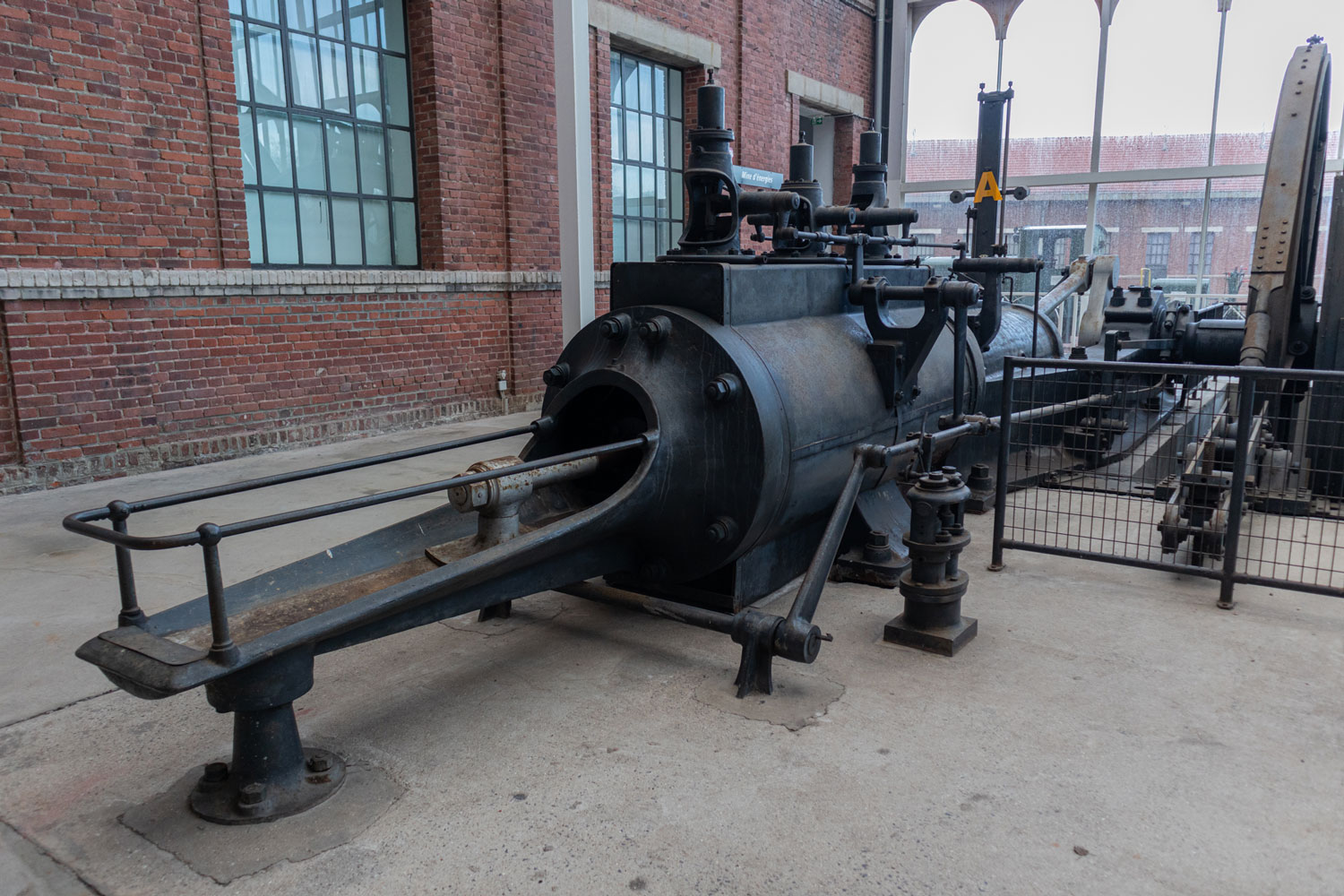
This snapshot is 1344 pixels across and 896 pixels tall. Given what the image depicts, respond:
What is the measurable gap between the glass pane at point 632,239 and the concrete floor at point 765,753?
23.9 feet

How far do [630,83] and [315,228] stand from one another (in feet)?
15.0

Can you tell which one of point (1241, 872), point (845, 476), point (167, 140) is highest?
point (167, 140)

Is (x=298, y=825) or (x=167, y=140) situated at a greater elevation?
(x=167, y=140)

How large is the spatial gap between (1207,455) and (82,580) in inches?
203

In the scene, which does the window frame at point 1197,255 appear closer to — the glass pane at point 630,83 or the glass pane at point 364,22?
the glass pane at point 630,83

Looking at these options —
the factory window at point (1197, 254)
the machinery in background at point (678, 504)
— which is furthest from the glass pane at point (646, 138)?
the factory window at point (1197, 254)

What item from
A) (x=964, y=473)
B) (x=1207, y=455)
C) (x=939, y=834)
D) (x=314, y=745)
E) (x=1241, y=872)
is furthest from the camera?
(x=964, y=473)

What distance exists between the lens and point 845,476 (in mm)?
3834

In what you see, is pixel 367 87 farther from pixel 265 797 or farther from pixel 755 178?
pixel 265 797

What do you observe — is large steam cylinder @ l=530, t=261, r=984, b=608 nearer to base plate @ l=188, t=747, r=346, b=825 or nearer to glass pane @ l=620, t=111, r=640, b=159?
base plate @ l=188, t=747, r=346, b=825

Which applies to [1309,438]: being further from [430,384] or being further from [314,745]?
[430,384]

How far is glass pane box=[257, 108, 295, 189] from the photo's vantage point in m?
6.93

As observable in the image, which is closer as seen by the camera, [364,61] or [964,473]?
[964,473]

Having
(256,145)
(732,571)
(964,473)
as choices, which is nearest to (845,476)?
(732,571)
